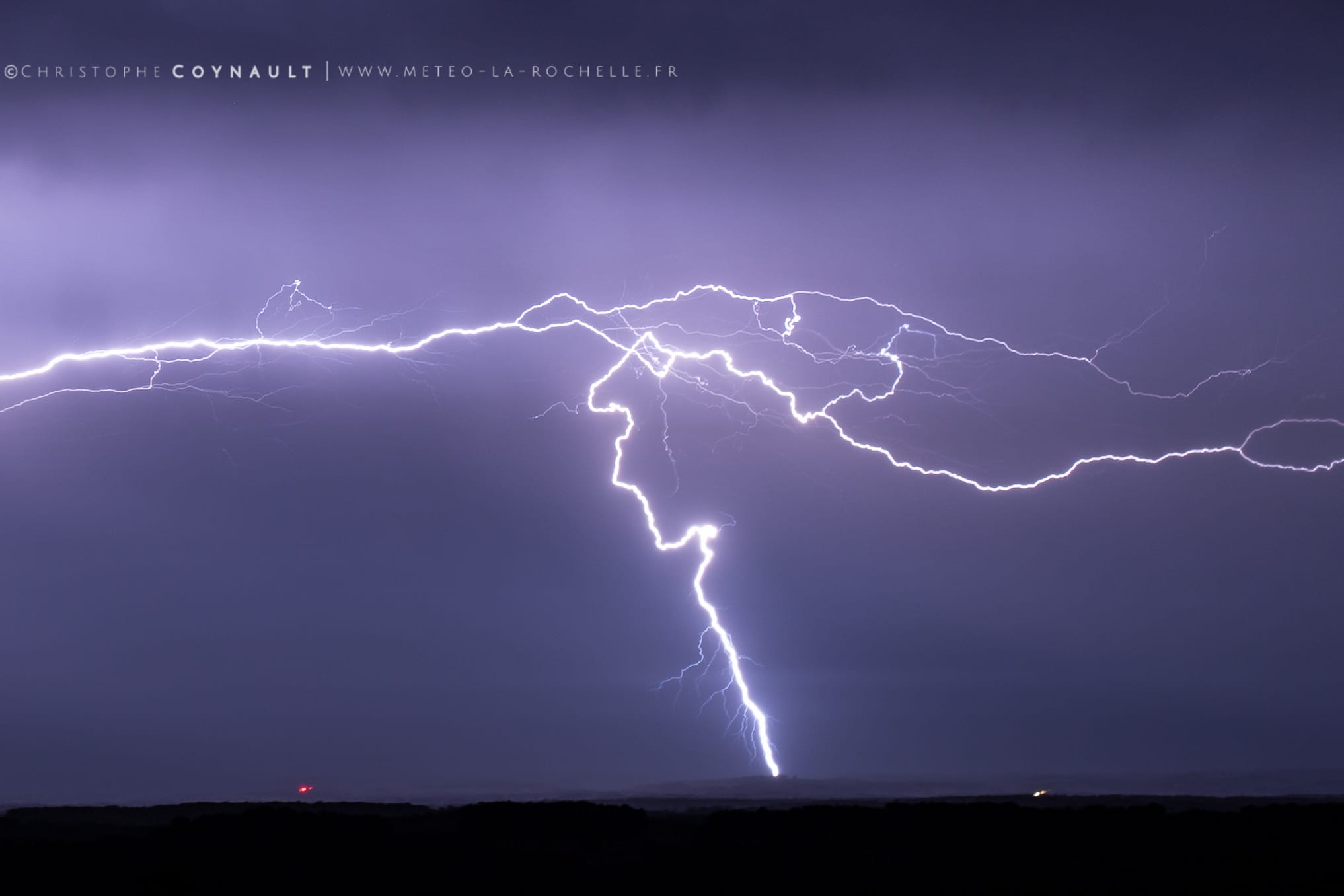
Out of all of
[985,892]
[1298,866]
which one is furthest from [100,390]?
[1298,866]

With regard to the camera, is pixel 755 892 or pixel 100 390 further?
pixel 100 390

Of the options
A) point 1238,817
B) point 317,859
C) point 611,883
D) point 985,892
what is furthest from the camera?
point 1238,817

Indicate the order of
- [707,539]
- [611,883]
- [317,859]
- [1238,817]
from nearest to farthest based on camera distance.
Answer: [611,883], [317,859], [1238,817], [707,539]

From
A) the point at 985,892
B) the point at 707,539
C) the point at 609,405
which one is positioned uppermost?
the point at 609,405

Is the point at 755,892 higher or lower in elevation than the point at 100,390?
lower

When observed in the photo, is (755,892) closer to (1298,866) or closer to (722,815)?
(722,815)

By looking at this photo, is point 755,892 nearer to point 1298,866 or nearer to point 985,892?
point 985,892

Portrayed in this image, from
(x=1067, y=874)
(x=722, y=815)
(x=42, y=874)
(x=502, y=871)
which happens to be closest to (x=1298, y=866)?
(x=1067, y=874)
